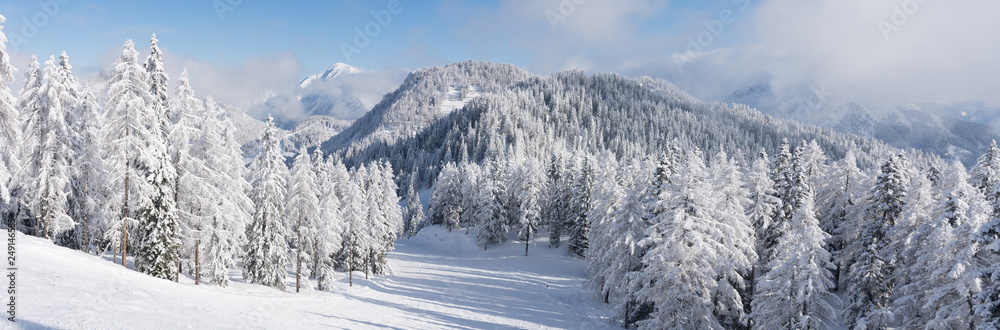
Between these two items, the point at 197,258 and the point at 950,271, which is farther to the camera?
the point at 197,258

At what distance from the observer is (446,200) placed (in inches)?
3226

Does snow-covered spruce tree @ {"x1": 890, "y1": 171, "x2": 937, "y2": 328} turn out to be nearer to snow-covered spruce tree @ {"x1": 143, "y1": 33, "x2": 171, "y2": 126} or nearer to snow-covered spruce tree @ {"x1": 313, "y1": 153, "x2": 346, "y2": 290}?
snow-covered spruce tree @ {"x1": 313, "y1": 153, "x2": 346, "y2": 290}

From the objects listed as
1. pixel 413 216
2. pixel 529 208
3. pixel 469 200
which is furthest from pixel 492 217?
pixel 413 216

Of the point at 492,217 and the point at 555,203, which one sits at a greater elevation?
the point at 555,203

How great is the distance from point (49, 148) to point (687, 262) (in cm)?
3810

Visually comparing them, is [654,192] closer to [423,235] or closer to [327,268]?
[327,268]

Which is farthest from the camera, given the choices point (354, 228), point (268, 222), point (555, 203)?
point (555, 203)

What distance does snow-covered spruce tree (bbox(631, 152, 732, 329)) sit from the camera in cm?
2288

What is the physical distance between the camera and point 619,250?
31000 mm

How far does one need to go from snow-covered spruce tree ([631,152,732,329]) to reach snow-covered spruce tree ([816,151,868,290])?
1589 cm

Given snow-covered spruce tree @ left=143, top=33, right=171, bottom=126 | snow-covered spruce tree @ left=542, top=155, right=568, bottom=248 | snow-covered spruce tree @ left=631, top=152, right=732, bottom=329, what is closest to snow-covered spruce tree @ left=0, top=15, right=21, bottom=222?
snow-covered spruce tree @ left=143, top=33, right=171, bottom=126

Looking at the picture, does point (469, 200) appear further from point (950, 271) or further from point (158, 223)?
point (950, 271)

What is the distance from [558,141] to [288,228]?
447 ft

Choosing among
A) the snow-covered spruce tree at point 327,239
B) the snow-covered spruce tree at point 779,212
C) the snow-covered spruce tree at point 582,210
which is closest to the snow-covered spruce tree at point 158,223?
the snow-covered spruce tree at point 327,239
